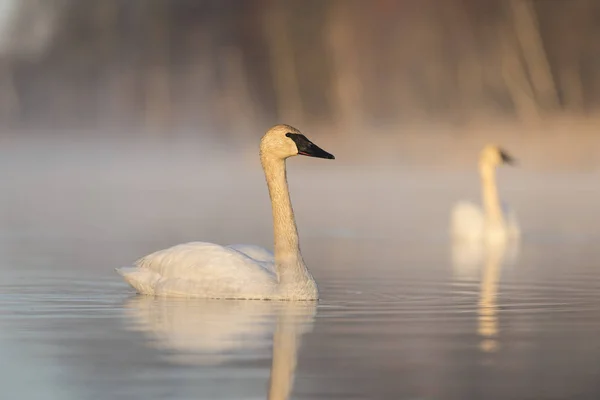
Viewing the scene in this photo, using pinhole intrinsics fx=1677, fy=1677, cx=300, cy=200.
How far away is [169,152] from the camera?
125 feet

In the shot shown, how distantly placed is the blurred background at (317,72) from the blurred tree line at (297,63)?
0.15ft

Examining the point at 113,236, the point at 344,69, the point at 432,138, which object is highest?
the point at 344,69

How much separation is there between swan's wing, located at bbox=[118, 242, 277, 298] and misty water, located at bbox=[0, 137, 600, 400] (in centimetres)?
13

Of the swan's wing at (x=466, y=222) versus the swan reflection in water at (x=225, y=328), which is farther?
the swan's wing at (x=466, y=222)

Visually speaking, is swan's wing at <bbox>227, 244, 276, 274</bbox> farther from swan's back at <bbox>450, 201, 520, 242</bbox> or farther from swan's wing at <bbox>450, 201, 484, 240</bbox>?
swan's wing at <bbox>450, 201, 484, 240</bbox>

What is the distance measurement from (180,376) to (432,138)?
25749 mm

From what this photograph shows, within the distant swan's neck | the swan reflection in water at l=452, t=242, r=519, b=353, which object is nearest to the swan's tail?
the swan reflection in water at l=452, t=242, r=519, b=353

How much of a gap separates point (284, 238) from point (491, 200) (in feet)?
26.4

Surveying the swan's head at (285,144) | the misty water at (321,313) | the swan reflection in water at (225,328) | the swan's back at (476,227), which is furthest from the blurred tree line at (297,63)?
the swan reflection in water at (225,328)

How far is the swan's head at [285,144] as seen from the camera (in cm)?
973

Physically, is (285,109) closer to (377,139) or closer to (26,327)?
(377,139)

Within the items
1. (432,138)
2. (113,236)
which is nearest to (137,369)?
(113,236)

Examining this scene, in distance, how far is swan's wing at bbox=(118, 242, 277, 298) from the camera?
9.15 metres

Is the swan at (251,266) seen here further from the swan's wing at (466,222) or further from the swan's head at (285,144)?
the swan's wing at (466,222)
